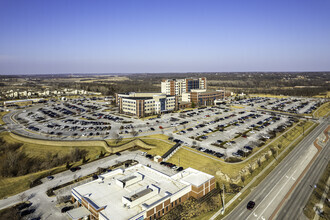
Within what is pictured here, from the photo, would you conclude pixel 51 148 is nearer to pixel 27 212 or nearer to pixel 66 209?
pixel 27 212

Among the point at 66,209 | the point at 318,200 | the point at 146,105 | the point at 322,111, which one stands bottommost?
the point at 66,209

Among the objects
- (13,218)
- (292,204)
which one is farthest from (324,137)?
(13,218)

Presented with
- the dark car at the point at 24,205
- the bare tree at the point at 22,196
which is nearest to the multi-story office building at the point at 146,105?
the bare tree at the point at 22,196

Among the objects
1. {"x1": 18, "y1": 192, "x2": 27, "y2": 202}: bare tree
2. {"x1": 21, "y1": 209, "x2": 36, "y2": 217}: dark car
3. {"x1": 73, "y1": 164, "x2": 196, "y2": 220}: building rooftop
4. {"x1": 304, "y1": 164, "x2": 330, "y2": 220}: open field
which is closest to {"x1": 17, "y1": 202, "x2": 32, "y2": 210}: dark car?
{"x1": 18, "y1": 192, "x2": 27, "y2": 202}: bare tree

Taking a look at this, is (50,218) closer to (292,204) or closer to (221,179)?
(221,179)

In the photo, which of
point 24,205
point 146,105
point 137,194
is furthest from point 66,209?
point 146,105

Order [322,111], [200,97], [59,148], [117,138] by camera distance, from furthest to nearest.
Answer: [200,97] < [322,111] < [117,138] < [59,148]
